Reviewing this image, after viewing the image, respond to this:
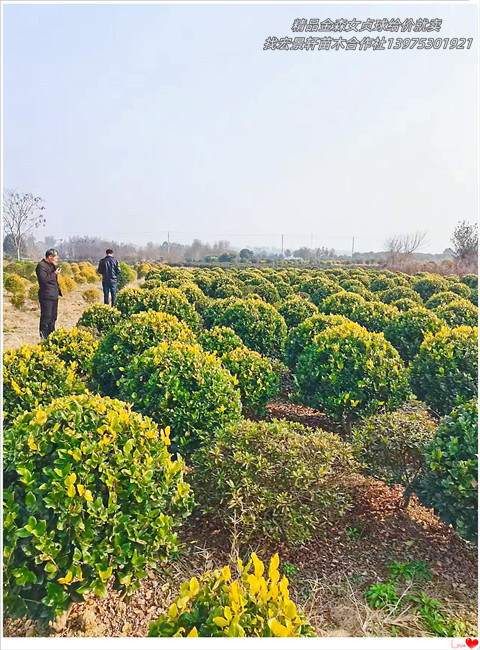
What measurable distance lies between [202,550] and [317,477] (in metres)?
1.00

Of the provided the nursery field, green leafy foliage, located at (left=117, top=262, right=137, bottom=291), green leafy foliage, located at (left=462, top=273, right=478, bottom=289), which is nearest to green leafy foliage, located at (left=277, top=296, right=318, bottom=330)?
the nursery field

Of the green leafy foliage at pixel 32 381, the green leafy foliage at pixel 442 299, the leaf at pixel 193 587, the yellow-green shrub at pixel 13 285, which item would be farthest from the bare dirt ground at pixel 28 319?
the green leafy foliage at pixel 442 299

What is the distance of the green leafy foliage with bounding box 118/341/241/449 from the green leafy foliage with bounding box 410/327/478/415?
2375mm

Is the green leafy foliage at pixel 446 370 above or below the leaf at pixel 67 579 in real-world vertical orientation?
above

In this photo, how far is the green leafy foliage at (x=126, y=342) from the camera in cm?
519

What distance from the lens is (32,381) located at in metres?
4.33

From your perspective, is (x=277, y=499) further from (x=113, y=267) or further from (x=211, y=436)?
(x=113, y=267)

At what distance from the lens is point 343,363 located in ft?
15.5

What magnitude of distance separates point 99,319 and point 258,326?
10.6ft

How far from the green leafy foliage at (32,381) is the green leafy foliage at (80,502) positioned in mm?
1700

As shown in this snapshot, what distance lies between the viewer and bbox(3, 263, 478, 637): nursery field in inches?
89.2

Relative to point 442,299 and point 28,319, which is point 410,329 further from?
point 28,319

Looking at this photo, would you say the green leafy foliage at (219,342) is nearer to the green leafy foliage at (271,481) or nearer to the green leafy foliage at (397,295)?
the green leafy foliage at (271,481)

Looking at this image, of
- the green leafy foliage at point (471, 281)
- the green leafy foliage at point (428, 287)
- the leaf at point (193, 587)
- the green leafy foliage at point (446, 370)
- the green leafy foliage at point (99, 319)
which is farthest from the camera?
the green leafy foliage at point (471, 281)
